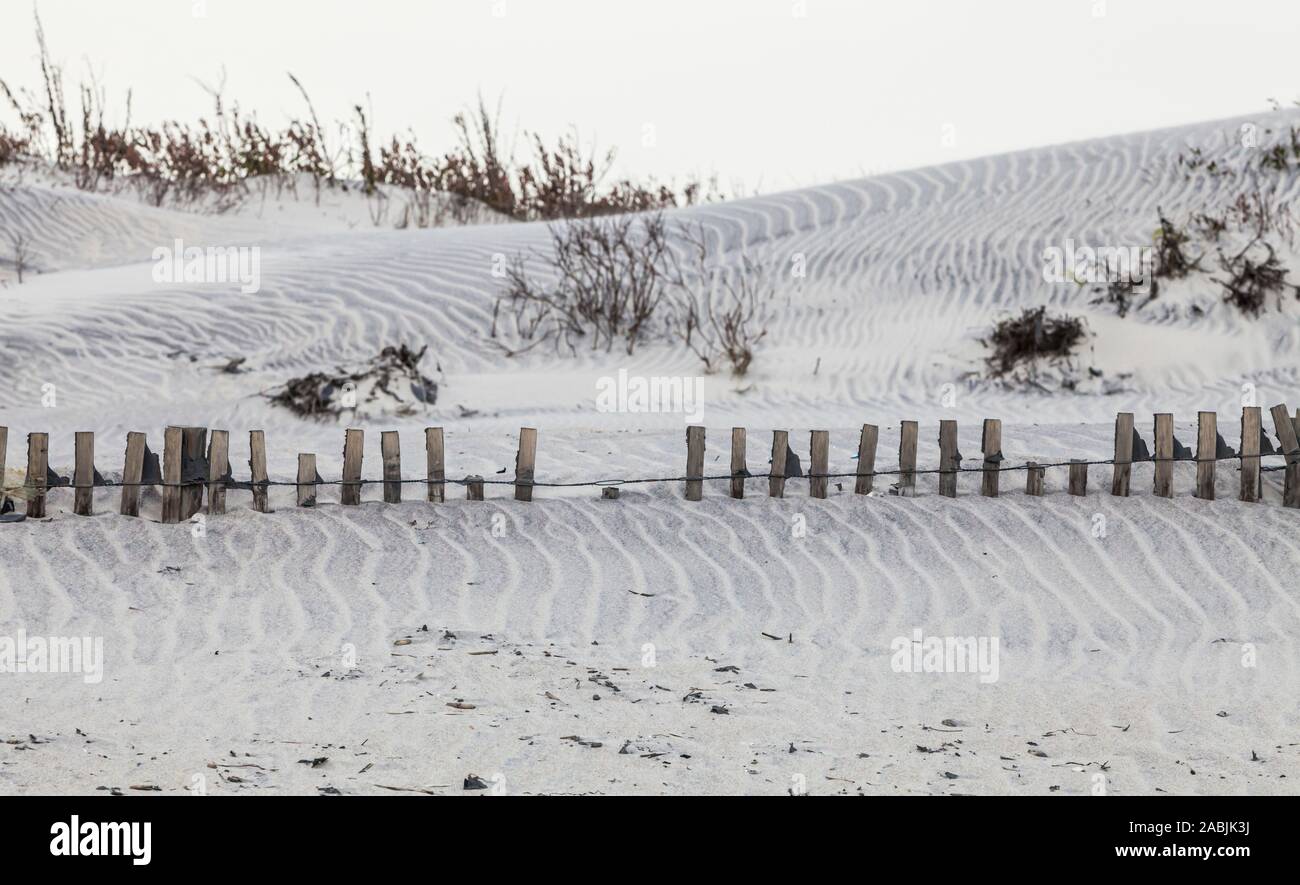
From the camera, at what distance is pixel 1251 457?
7.13m

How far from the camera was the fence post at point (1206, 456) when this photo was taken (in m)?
7.09

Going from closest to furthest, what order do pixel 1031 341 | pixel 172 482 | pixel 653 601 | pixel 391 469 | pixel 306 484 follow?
pixel 653 601, pixel 172 482, pixel 306 484, pixel 391 469, pixel 1031 341

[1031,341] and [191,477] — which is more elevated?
[1031,341]

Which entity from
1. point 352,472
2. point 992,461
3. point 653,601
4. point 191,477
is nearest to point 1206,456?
point 992,461

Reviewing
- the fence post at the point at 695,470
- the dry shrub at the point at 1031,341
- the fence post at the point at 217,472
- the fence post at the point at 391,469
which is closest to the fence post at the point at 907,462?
the fence post at the point at 695,470

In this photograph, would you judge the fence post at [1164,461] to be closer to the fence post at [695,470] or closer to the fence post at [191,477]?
the fence post at [695,470]

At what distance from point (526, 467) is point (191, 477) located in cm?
168

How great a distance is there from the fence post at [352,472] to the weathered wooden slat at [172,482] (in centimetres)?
80

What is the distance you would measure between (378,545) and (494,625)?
1.06 metres

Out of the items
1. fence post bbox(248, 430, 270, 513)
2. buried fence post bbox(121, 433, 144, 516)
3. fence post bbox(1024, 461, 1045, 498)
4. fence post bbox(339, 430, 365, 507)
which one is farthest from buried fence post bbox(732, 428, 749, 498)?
buried fence post bbox(121, 433, 144, 516)

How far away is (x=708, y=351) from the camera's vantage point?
12.2 meters

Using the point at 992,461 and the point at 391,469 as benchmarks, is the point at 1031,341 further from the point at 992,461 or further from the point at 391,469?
the point at 391,469
